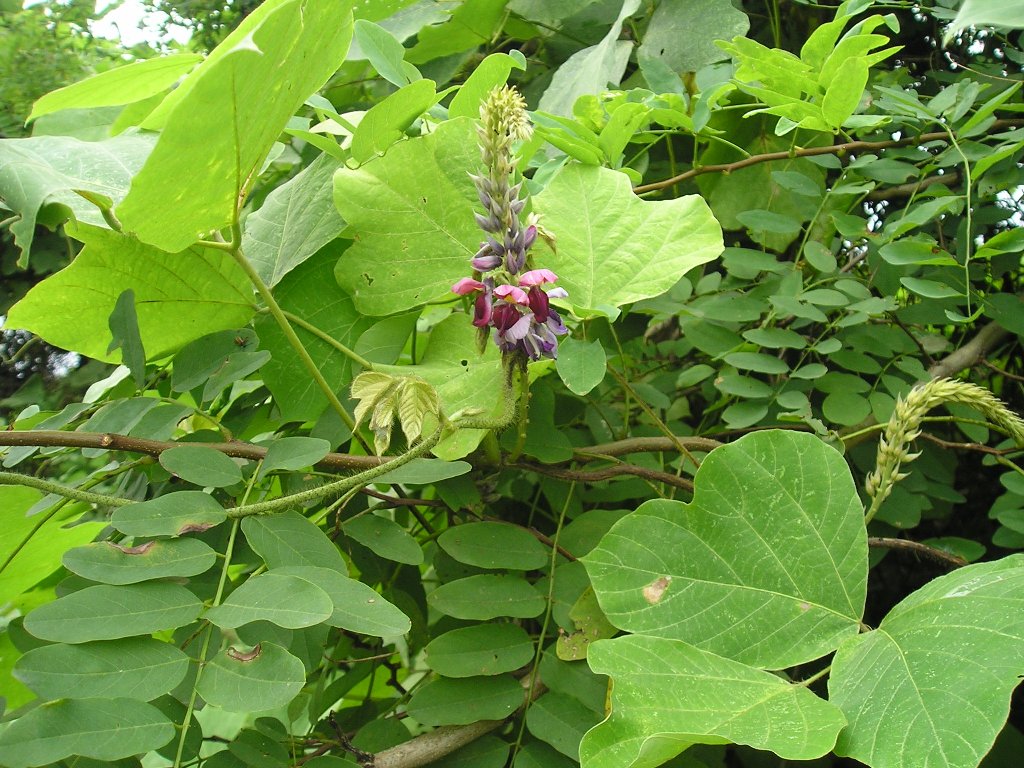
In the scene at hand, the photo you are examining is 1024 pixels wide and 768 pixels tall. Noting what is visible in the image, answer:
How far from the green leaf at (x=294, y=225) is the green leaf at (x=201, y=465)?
173 millimetres

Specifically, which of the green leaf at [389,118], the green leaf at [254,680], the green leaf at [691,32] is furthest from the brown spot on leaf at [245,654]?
the green leaf at [691,32]

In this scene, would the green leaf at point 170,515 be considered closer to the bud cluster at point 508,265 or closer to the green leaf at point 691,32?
the bud cluster at point 508,265

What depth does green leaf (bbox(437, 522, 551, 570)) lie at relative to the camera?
59cm

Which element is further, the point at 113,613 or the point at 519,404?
the point at 519,404

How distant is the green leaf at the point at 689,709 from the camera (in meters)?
0.37

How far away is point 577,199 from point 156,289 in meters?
0.33

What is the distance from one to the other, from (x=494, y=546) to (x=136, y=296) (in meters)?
0.33

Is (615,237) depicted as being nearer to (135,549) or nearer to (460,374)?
(460,374)

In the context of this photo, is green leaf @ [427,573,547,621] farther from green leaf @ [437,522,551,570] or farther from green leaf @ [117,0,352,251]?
green leaf @ [117,0,352,251]

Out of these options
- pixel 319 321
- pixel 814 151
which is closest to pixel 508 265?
pixel 319 321

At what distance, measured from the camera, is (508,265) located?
47 centimetres

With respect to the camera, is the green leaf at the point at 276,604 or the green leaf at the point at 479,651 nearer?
the green leaf at the point at 276,604

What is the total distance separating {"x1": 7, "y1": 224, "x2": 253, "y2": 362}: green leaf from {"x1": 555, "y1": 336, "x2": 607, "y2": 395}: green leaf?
27 cm

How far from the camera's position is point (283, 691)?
395 mm
